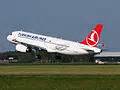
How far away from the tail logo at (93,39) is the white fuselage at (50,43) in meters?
3.10

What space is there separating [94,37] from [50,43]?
15.7 metres

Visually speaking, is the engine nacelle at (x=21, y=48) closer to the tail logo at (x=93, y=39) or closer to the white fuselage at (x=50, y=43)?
the white fuselage at (x=50, y=43)

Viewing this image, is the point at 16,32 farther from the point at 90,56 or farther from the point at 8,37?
the point at 90,56

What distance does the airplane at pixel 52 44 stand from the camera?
158500 millimetres

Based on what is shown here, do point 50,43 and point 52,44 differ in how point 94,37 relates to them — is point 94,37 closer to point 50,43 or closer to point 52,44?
point 52,44

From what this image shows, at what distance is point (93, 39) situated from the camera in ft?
550

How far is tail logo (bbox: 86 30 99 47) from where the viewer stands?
539 ft
